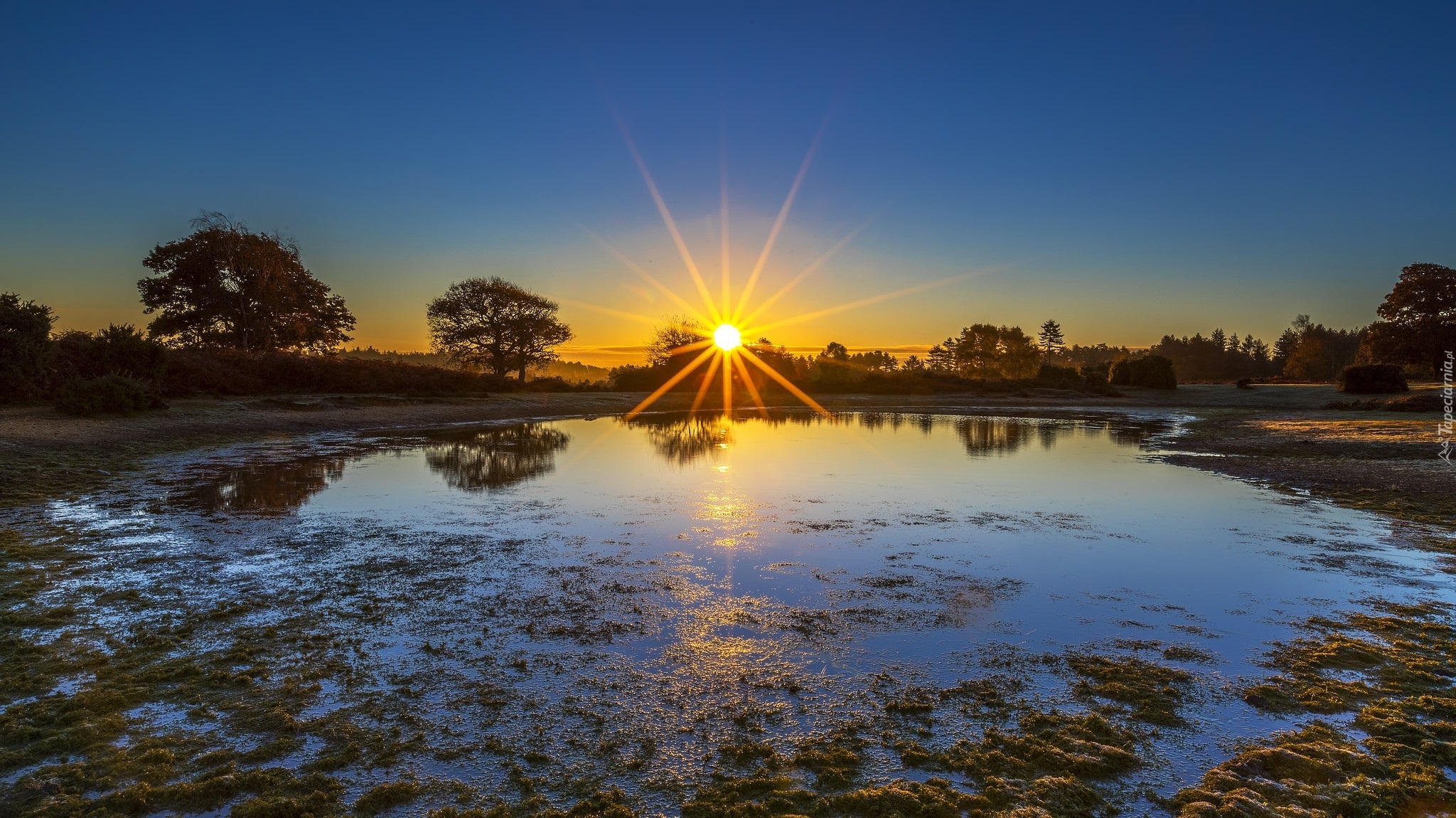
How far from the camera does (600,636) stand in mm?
5656

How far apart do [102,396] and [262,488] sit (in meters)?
11.8

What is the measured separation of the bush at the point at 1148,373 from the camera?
191 ft

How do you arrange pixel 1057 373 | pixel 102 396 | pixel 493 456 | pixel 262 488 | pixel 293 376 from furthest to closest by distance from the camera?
pixel 1057 373 < pixel 293 376 < pixel 102 396 < pixel 493 456 < pixel 262 488

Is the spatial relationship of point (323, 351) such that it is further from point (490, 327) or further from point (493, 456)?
point (493, 456)

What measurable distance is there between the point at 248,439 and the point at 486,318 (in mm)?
33006

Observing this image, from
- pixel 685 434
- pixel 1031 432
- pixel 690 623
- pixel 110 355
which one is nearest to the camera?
pixel 690 623

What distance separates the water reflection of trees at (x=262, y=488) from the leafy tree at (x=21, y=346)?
35.3 ft

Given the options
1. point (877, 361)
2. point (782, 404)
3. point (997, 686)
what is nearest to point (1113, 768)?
point (997, 686)

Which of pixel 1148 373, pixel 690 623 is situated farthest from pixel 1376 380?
pixel 690 623

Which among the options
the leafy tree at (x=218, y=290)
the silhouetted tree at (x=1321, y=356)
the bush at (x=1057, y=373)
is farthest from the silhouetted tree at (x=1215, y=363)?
the leafy tree at (x=218, y=290)

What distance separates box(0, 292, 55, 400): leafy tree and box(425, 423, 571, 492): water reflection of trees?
11.1m

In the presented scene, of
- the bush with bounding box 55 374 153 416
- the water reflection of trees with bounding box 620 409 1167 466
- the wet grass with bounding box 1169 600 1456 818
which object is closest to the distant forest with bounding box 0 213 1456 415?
the bush with bounding box 55 374 153 416

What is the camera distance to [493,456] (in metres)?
18.3

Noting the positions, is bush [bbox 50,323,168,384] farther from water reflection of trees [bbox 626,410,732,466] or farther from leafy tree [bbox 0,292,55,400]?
water reflection of trees [bbox 626,410,732,466]
